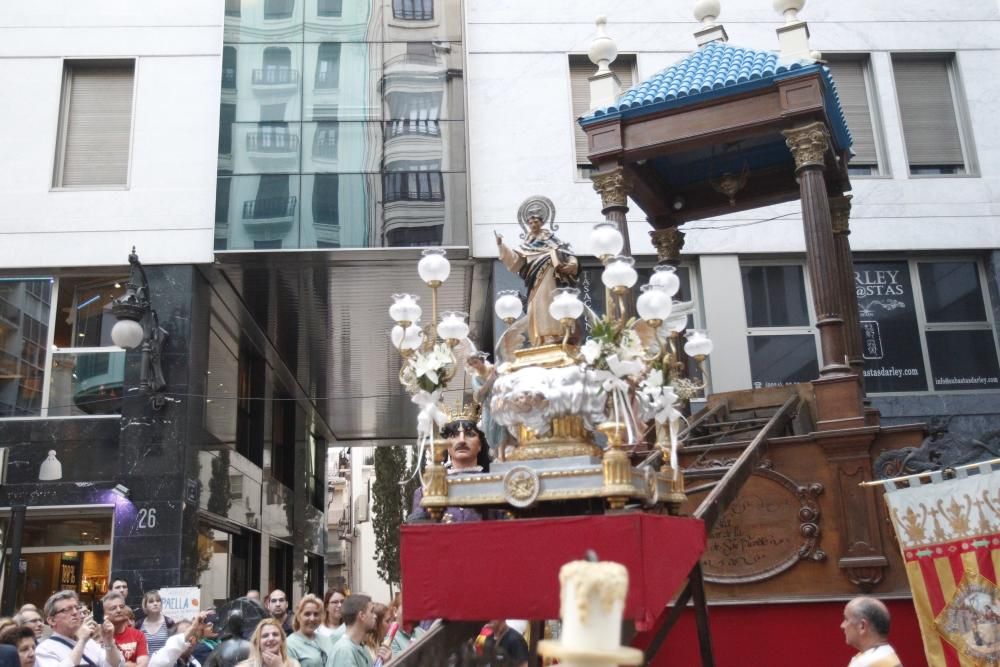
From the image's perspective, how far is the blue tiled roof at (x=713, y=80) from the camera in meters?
8.21

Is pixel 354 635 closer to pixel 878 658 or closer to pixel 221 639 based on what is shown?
pixel 221 639

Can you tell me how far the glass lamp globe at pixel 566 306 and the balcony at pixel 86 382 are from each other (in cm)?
1155

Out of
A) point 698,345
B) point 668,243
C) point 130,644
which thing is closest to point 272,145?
point 668,243

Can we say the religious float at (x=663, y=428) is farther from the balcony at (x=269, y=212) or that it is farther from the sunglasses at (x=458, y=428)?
the balcony at (x=269, y=212)

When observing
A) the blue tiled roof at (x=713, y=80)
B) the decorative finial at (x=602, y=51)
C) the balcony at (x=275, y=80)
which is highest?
the balcony at (x=275, y=80)

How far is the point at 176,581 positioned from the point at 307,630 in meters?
6.93

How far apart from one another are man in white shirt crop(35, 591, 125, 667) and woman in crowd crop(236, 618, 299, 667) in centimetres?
106

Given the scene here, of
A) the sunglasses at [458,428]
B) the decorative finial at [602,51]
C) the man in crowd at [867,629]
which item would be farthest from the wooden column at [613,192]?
the man in crowd at [867,629]

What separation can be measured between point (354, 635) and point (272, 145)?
34.5 feet

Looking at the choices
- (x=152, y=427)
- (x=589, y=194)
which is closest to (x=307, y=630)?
(x=152, y=427)

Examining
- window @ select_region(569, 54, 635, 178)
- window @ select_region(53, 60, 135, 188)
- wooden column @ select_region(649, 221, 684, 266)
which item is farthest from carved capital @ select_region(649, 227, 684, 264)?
window @ select_region(53, 60, 135, 188)

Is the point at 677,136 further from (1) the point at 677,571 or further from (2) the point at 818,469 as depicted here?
(1) the point at 677,571

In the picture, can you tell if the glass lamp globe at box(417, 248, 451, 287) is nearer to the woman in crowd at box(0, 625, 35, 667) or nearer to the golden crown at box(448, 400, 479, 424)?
the golden crown at box(448, 400, 479, 424)

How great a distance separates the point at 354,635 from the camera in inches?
260
